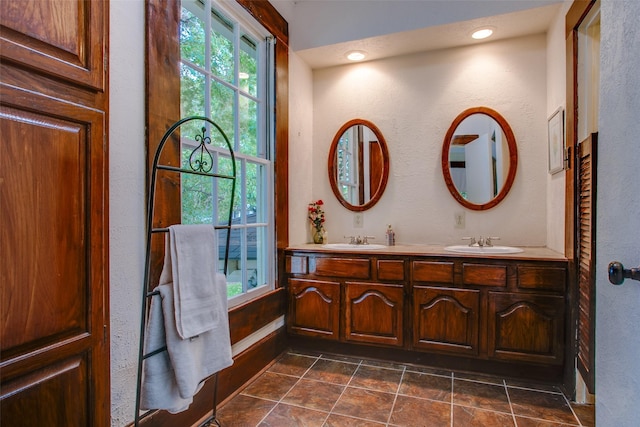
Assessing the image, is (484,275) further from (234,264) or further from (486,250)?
(234,264)

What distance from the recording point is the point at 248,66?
2533mm

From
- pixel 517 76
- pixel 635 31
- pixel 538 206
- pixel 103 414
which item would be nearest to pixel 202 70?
pixel 103 414

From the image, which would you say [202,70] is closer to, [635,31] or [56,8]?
[56,8]

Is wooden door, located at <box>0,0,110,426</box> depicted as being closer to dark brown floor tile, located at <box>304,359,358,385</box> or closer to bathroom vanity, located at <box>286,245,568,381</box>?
dark brown floor tile, located at <box>304,359,358,385</box>

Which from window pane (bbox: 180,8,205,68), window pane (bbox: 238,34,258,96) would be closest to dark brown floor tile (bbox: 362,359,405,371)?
window pane (bbox: 238,34,258,96)

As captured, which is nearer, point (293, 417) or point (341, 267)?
point (293, 417)

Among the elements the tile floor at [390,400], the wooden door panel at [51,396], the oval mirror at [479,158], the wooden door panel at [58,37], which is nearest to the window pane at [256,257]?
the tile floor at [390,400]

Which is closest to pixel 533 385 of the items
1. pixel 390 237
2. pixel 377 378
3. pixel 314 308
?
pixel 377 378

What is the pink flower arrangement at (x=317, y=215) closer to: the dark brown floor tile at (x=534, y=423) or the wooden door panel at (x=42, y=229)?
the dark brown floor tile at (x=534, y=423)

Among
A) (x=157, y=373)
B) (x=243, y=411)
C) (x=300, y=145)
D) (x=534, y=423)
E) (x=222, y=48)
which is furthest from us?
(x=300, y=145)

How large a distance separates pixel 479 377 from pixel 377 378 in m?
0.69

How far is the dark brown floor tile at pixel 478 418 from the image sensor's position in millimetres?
1872

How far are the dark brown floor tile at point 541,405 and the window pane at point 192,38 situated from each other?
2.64 metres

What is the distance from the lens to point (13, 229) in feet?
3.25
